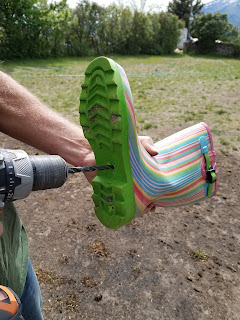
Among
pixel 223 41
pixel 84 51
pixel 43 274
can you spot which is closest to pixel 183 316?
pixel 43 274

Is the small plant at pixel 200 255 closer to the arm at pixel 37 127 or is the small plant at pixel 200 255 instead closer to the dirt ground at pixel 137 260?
the dirt ground at pixel 137 260

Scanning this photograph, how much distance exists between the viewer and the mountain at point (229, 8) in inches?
3472

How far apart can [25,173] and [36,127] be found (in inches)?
16.2

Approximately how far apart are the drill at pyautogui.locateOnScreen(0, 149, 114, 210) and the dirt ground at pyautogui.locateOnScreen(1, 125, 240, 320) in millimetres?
1209

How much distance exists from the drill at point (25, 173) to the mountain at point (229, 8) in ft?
306

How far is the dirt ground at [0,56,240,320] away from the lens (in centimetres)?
167

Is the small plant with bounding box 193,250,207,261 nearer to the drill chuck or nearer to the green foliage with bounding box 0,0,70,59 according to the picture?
the drill chuck

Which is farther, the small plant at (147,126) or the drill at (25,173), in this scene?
the small plant at (147,126)

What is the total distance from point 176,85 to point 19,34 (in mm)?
9612

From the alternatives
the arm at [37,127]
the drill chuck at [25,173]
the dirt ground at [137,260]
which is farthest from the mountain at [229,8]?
the drill chuck at [25,173]

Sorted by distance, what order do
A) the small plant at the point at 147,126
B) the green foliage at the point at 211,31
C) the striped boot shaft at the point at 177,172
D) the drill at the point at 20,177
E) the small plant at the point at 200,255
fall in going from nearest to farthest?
1. the drill at the point at 20,177
2. the striped boot shaft at the point at 177,172
3. the small plant at the point at 200,255
4. the small plant at the point at 147,126
5. the green foliage at the point at 211,31

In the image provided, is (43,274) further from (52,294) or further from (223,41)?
(223,41)

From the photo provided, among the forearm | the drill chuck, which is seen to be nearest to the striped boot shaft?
the forearm

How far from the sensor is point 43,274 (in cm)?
186
